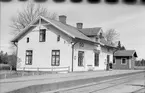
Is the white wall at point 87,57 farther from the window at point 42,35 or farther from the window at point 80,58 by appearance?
the window at point 42,35

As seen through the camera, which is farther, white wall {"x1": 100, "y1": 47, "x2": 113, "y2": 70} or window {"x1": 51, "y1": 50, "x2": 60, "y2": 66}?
white wall {"x1": 100, "y1": 47, "x2": 113, "y2": 70}

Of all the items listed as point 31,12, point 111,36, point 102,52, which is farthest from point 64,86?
point 111,36

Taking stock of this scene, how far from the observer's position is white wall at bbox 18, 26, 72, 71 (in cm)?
2608

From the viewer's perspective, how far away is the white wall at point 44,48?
85.6ft

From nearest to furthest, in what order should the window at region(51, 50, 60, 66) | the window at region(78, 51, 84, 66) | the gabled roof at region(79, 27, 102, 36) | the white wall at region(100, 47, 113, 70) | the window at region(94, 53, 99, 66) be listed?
the window at region(51, 50, 60, 66) < the window at region(78, 51, 84, 66) < the gabled roof at region(79, 27, 102, 36) < the window at region(94, 53, 99, 66) < the white wall at region(100, 47, 113, 70)

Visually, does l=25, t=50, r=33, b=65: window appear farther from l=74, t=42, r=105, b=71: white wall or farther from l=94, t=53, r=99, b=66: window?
l=94, t=53, r=99, b=66: window

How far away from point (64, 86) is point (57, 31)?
1422cm

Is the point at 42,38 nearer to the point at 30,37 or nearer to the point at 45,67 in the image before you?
the point at 30,37

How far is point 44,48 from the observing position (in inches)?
1088

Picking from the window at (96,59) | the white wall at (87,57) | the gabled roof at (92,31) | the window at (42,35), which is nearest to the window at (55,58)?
the white wall at (87,57)

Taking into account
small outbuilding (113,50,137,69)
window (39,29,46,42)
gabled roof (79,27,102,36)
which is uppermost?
gabled roof (79,27,102,36)

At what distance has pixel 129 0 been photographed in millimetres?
3246

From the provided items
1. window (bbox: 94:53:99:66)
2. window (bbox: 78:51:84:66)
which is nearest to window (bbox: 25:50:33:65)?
window (bbox: 78:51:84:66)

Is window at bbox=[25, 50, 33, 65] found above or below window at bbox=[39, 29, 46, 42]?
below
